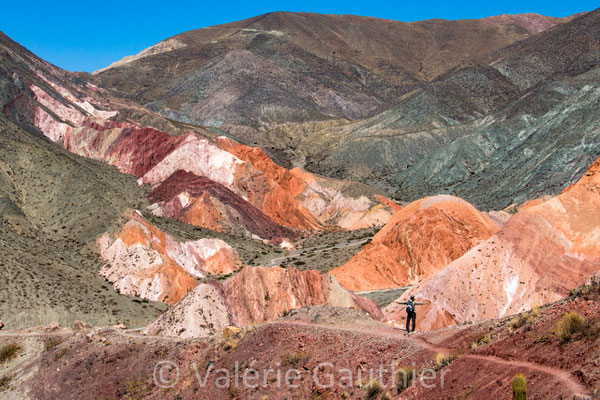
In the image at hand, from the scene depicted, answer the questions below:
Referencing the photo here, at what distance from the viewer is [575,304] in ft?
52.6

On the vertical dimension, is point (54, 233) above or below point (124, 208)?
below

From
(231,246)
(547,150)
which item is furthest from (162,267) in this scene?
(547,150)

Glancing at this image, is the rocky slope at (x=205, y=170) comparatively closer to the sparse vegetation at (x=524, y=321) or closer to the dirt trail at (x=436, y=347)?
the dirt trail at (x=436, y=347)

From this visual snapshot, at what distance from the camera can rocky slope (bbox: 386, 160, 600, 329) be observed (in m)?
32.6

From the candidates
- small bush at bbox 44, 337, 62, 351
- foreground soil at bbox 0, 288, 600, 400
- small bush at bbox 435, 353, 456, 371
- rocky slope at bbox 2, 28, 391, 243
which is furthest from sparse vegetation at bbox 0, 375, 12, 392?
rocky slope at bbox 2, 28, 391, 243

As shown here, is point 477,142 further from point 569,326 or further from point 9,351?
point 569,326

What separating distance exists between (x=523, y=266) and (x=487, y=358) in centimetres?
2042

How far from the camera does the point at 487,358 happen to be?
15.5m

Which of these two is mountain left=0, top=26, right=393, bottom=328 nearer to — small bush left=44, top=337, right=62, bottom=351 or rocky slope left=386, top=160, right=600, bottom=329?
small bush left=44, top=337, right=62, bottom=351

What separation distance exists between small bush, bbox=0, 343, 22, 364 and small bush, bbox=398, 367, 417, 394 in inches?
839

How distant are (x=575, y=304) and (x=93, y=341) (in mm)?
20456

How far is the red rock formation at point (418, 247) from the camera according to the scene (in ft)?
191

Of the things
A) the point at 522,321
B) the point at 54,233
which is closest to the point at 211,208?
the point at 54,233

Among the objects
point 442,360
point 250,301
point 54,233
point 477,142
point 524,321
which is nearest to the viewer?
point 442,360
